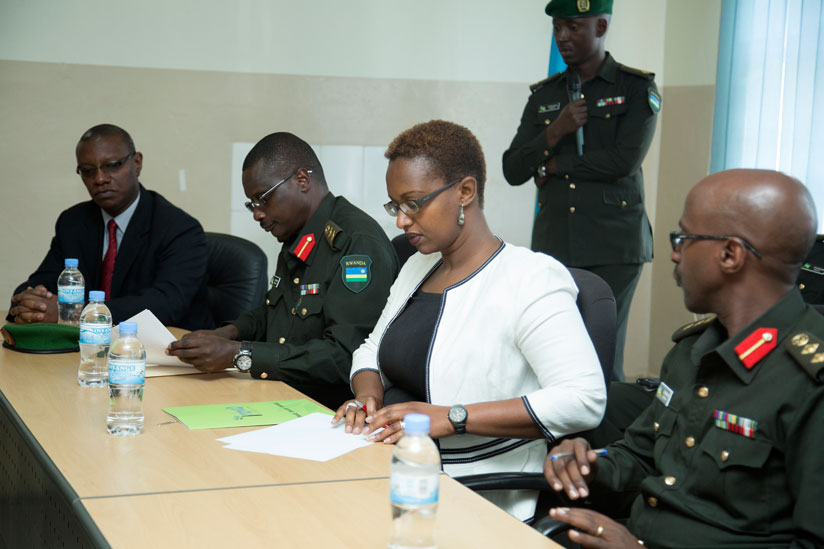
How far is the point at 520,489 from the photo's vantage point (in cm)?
184

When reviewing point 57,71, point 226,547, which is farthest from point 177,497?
point 57,71

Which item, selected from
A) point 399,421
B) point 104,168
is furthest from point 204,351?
point 104,168

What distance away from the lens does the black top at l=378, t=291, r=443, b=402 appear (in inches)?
83.4

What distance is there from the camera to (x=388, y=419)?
1.82 m

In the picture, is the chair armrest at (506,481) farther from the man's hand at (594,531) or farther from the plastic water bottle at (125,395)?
the plastic water bottle at (125,395)

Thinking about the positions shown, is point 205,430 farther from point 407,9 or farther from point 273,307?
point 407,9

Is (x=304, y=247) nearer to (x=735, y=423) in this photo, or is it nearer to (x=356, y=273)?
(x=356, y=273)

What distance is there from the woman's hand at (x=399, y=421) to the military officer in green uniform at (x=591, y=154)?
5.70 ft

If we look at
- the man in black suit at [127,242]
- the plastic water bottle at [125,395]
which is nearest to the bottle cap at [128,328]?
the plastic water bottle at [125,395]

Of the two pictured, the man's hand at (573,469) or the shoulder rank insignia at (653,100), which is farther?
the shoulder rank insignia at (653,100)

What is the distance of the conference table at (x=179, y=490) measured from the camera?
50.4 inches

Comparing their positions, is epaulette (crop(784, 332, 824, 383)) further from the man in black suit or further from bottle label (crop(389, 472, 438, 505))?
the man in black suit

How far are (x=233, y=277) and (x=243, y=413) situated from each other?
5.39ft

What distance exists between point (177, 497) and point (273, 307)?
4.79ft
